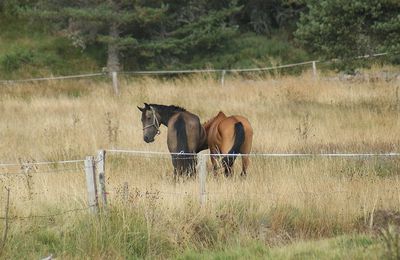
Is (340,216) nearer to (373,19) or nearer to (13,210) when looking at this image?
(13,210)

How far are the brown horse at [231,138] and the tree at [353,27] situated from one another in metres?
5.16

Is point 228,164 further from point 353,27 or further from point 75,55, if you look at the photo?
point 75,55

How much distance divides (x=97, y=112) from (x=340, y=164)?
921 cm

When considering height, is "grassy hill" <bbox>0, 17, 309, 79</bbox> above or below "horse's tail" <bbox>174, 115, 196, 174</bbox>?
above

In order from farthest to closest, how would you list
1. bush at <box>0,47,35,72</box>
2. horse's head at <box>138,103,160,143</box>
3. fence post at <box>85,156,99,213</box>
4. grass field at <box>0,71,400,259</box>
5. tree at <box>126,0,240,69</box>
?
1. bush at <box>0,47,35,72</box>
2. tree at <box>126,0,240,69</box>
3. horse's head at <box>138,103,160,143</box>
4. fence post at <box>85,156,99,213</box>
5. grass field at <box>0,71,400,259</box>

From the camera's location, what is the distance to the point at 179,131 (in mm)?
11688

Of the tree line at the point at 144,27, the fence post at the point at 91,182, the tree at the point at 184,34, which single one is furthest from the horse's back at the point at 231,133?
the tree at the point at 184,34

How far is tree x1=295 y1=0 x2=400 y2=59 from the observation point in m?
15.4

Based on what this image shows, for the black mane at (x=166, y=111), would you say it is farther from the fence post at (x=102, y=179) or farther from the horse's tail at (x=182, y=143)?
the fence post at (x=102, y=179)

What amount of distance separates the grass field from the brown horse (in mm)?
397

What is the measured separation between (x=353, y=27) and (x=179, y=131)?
242 inches

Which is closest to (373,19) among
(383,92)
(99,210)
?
(383,92)

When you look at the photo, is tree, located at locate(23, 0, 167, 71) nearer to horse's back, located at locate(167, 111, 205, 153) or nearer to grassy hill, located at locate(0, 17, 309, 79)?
grassy hill, located at locate(0, 17, 309, 79)

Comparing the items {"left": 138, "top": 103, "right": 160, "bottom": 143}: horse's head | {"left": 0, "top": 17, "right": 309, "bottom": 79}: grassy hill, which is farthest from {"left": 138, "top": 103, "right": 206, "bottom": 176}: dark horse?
{"left": 0, "top": 17, "right": 309, "bottom": 79}: grassy hill
